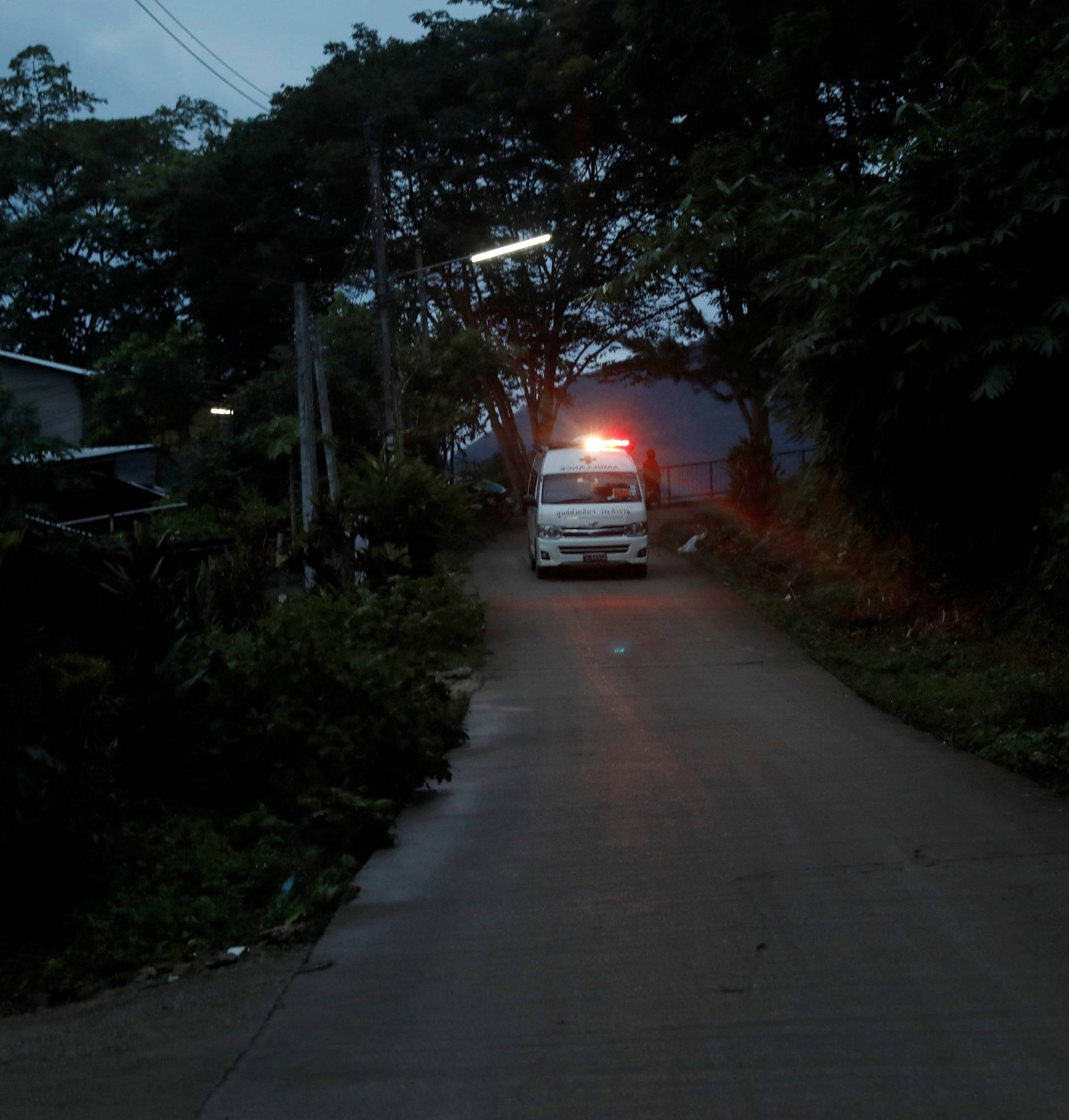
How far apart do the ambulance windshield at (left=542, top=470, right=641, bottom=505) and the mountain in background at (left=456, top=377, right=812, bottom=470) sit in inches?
681

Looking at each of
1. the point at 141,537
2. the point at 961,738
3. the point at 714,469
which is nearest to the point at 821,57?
the point at 961,738

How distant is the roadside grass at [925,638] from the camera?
9617mm

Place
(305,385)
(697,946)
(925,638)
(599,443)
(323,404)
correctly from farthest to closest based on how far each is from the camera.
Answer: (599,443) → (323,404) → (305,385) → (925,638) → (697,946)

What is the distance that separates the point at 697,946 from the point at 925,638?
349 inches

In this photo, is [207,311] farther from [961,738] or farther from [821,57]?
[961,738]

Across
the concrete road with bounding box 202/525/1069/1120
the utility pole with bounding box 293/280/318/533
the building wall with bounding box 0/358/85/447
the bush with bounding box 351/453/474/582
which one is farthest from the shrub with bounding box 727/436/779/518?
the building wall with bounding box 0/358/85/447

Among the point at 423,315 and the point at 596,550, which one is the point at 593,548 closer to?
the point at 596,550

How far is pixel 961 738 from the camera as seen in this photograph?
9.62m

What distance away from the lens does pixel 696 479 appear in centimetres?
3847

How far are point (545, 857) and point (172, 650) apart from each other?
2948 mm

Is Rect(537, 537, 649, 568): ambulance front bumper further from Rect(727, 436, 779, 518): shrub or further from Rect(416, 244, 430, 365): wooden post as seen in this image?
Rect(416, 244, 430, 365): wooden post

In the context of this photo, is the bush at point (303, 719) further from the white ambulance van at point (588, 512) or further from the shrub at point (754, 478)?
the shrub at point (754, 478)

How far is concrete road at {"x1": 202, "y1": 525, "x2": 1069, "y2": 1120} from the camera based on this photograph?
418 centimetres

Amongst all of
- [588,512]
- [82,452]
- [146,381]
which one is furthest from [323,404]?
[146,381]
